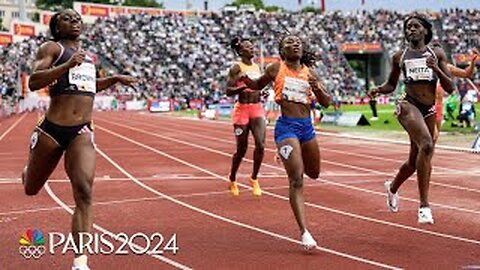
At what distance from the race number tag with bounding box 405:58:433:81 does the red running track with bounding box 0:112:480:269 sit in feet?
4.96

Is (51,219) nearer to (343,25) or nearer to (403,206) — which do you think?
(403,206)

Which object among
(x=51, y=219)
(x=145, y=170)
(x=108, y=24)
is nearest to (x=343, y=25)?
(x=108, y=24)

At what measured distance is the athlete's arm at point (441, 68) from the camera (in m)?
7.75

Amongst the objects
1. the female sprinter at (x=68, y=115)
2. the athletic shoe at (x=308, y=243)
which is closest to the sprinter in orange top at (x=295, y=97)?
the athletic shoe at (x=308, y=243)

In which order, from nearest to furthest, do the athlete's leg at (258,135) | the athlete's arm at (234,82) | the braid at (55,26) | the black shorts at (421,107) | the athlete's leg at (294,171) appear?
the braid at (55,26) < the athlete's leg at (294,171) < the black shorts at (421,107) < the athlete's arm at (234,82) < the athlete's leg at (258,135)

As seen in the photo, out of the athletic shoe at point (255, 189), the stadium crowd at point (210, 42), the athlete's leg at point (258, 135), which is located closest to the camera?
the athlete's leg at point (258, 135)

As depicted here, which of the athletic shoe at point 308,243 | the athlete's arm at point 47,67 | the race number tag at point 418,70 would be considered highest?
the athlete's arm at point 47,67

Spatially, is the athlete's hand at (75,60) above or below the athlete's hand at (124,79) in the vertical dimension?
above

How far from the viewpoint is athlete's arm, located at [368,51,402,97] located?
828 centimetres

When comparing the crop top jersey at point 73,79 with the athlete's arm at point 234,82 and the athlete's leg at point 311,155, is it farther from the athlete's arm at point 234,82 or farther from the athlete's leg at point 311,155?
the athlete's arm at point 234,82

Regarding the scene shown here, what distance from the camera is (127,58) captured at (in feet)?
198

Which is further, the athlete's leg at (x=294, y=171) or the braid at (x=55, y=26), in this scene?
the athlete's leg at (x=294, y=171)

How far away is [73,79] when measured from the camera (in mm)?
6031

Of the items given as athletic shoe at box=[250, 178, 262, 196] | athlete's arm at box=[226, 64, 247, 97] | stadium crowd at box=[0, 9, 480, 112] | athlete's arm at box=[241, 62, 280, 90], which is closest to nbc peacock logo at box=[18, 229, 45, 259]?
athlete's arm at box=[241, 62, 280, 90]
